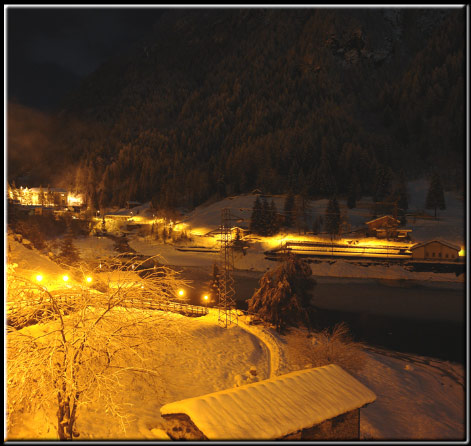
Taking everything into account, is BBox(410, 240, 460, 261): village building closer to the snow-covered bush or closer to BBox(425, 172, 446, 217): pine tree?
the snow-covered bush

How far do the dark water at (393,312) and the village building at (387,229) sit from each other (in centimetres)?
755

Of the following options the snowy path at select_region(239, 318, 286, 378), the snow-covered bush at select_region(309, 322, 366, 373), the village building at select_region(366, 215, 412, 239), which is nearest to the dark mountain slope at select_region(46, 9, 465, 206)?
the village building at select_region(366, 215, 412, 239)

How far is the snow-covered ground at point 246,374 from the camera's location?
24.6 ft

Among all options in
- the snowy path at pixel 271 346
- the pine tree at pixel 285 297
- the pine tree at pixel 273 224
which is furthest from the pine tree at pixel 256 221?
the snowy path at pixel 271 346

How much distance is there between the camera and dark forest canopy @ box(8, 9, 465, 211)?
55.6 meters

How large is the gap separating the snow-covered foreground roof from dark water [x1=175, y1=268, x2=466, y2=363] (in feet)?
30.1

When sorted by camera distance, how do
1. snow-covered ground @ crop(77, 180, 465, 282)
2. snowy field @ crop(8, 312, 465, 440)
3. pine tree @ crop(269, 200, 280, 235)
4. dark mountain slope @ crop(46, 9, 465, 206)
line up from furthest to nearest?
1. dark mountain slope @ crop(46, 9, 465, 206)
2. pine tree @ crop(269, 200, 280, 235)
3. snow-covered ground @ crop(77, 180, 465, 282)
4. snowy field @ crop(8, 312, 465, 440)

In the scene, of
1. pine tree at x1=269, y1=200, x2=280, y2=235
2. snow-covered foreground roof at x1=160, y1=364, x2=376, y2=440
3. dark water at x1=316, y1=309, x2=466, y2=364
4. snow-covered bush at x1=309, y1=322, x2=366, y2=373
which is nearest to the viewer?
snow-covered foreground roof at x1=160, y1=364, x2=376, y2=440

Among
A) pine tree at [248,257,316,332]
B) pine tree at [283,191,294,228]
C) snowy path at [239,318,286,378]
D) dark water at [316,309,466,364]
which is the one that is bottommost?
dark water at [316,309,466,364]

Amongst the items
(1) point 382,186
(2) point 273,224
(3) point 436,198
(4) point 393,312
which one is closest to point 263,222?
(2) point 273,224

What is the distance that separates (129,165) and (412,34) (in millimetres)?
88539

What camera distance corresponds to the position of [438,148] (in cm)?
5878

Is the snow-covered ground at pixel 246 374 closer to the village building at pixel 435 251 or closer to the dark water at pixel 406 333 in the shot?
the dark water at pixel 406 333

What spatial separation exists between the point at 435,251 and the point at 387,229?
6840 mm
